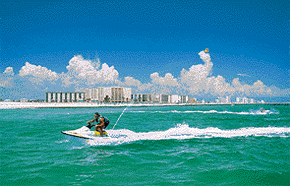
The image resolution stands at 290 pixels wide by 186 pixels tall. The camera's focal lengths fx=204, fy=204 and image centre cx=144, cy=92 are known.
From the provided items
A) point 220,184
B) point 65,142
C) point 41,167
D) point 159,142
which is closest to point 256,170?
point 220,184

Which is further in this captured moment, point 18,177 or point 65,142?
point 65,142

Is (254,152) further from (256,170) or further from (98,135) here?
(98,135)

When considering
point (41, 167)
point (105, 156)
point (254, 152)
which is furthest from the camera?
point (254, 152)

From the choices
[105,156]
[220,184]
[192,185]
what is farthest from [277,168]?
[105,156]

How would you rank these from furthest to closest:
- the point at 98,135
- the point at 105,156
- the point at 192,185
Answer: the point at 98,135 < the point at 105,156 < the point at 192,185

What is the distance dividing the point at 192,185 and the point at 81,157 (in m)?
7.23

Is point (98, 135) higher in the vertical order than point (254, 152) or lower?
higher

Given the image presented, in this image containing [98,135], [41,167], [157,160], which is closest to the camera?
[41,167]

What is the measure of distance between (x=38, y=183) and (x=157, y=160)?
635cm

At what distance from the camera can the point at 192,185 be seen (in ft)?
29.1

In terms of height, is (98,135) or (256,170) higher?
(98,135)

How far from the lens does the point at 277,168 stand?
37.1ft

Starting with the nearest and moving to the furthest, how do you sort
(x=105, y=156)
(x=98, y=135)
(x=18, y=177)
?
(x=18, y=177), (x=105, y=156), (x=98, y=135)

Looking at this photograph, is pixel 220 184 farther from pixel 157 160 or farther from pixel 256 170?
pixel 157 160
